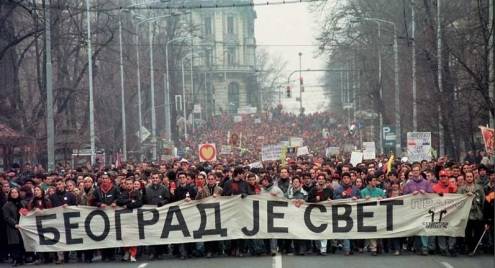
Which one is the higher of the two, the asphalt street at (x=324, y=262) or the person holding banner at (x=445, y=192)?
the person holding banner at (x=445, y=192)

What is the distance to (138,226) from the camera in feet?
59.2

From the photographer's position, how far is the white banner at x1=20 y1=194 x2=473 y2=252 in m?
17.9

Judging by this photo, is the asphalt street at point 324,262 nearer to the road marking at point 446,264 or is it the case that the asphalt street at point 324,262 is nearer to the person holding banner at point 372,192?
the road marking at point 446,264

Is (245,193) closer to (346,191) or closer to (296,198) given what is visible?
(296,198)

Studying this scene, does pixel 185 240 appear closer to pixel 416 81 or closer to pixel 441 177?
pixel 441 177

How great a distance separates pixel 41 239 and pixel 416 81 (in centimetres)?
2696

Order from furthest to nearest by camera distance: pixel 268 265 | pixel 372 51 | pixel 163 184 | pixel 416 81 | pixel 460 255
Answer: pixel 372 51
pixel 416 81
pixel 163 184
pixel 460 255
pixel 268 265

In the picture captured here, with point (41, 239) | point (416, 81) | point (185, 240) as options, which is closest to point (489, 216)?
point (185, 240)

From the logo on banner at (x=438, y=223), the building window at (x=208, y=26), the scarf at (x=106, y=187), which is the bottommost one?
the logo on banner at (x=438, y=223)

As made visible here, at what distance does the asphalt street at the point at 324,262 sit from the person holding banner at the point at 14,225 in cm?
25

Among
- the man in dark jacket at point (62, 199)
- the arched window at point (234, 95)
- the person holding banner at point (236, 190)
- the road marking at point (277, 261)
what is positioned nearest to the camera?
the road marking at point (277, 261)

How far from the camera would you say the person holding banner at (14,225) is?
58.4 ft

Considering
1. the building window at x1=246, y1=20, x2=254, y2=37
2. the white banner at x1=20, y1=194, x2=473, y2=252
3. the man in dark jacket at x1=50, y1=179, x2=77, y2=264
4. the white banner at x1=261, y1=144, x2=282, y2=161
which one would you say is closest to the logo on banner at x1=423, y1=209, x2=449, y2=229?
the white banner at x1=20, y1=194, x2=473, y2=252

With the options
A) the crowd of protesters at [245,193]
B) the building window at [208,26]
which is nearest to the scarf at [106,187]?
the crowd of protesters at [245,193]
